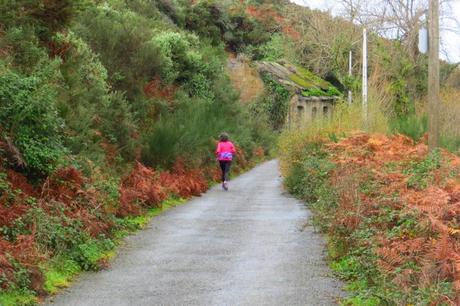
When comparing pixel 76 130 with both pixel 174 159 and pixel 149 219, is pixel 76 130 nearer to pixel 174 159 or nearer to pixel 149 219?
pixel 149 219

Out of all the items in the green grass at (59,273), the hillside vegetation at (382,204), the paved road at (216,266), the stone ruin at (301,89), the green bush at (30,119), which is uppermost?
the stone ruin at (301,89)

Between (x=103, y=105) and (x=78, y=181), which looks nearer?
(x=78, y=181)

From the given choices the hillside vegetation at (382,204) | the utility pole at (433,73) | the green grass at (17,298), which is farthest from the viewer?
the utility pole at (433,73)

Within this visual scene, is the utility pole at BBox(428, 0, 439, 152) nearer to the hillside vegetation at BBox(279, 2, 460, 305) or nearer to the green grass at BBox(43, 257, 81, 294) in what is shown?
the hillside vegetation at BBox(279, 2, 460, 305)

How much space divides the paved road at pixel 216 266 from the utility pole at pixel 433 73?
3635 millimetres

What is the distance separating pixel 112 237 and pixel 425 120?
52.2 ft

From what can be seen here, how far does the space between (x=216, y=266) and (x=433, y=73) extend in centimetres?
889

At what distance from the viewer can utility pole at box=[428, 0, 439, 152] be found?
645 inches

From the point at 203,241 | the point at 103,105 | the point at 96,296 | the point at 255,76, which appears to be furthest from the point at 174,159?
the point at 255,76

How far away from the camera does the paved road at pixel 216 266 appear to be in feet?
27.2

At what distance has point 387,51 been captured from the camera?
40.4 metres

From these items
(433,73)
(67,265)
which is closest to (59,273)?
(67,265)

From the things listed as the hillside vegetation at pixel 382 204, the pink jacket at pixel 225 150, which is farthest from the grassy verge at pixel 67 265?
the pink jacket at pixel 225 150

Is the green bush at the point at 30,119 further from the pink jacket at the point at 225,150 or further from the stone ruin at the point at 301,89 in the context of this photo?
the stone ruin at the point at 301,89
